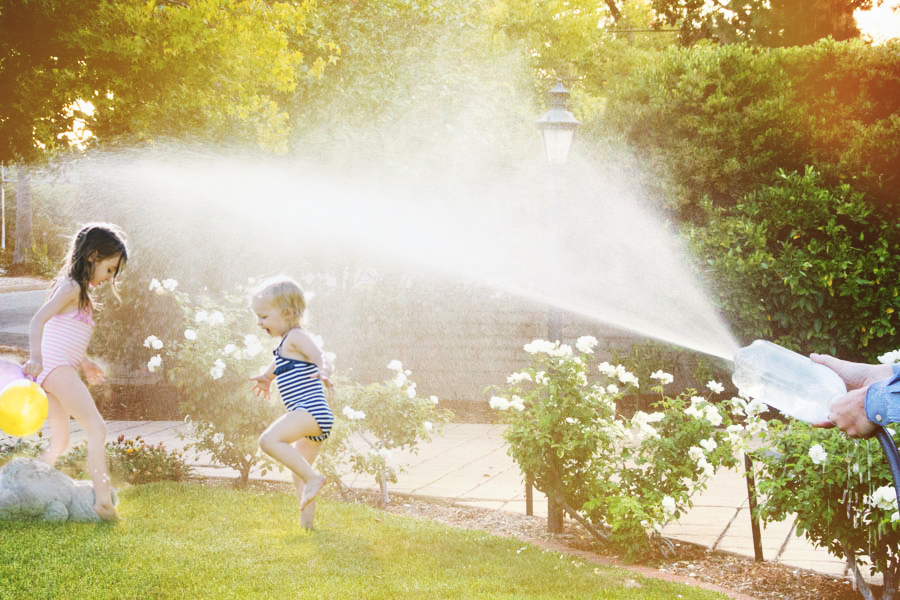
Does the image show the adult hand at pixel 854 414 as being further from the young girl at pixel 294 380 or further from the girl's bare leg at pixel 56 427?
the girl's bare leg at pixel 56 427

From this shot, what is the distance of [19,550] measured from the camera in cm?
465

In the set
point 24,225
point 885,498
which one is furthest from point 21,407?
point 24,225

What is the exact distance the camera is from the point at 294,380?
16.9 feet

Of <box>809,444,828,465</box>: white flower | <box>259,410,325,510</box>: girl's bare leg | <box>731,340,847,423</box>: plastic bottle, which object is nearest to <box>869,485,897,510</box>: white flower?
<box>809,444,828,465</box>: white flower

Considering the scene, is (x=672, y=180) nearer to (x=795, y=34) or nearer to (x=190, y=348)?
(x=190, y=348)

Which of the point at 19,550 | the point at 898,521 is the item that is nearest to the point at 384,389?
the point at 19,550

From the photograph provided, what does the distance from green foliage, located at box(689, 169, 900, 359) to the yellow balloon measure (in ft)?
23.9

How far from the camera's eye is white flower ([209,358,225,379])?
6.46 meters

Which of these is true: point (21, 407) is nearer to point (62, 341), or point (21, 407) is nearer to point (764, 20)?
point (62, 341)

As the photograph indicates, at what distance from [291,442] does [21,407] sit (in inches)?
56.0

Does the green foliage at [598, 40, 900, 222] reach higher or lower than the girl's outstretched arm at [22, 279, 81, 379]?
higher

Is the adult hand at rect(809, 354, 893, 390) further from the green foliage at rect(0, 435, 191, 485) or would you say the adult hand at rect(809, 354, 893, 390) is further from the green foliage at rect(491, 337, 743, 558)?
the green foliage at rect(0, 435, 191, 485)

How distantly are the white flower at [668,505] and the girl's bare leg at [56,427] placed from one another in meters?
3.49

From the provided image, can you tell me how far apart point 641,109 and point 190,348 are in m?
6.49
